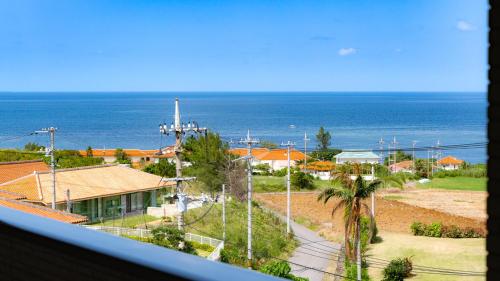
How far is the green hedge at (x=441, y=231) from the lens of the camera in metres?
15.3

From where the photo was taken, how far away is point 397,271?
35.4ft

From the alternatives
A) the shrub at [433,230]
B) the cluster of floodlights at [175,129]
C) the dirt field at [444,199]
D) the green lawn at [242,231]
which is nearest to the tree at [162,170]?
the green lawn at [242,231]

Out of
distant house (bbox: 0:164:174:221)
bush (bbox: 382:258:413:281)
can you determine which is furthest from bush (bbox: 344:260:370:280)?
distant house (bbox: 0:164:174:221)

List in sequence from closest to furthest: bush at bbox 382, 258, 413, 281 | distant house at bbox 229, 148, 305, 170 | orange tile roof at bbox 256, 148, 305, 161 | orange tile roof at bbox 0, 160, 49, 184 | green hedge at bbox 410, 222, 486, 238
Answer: bush at bbox 382, 258, 413, 281 → orange tile roof at bbox 0, 160, 49, 184 → green hedge at bbox 410, 222, 486, 238 → distant house at bbox 229, 148, 305, 170 → orange tile roof at bbox 256, 148, 305, 161

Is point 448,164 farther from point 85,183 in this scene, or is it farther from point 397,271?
point 397,271

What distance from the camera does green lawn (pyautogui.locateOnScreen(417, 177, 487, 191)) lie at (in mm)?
24847

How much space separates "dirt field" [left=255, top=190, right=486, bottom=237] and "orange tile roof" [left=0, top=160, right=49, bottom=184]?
6869mm

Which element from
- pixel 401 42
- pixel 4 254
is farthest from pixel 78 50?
pixel 4 254

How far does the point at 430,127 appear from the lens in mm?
55219

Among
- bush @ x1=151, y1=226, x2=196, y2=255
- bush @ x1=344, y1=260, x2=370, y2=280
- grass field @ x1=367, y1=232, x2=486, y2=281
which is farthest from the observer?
grass field @ x1=367, y1=232, x2=486, y2=281

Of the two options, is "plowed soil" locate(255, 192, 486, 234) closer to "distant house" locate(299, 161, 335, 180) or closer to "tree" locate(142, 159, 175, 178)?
"tree" locate(142, 159, 175, 178)
